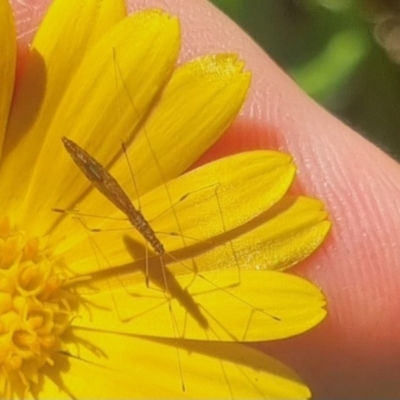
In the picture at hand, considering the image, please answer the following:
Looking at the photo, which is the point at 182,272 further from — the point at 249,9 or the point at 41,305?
the point at 249,9

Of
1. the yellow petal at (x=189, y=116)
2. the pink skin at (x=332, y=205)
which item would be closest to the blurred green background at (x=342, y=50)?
the pink skin at (x=332, y=205)

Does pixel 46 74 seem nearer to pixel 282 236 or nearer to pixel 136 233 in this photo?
pixel 136 233

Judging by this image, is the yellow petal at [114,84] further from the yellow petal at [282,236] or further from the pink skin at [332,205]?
the pink skin at [332,205]

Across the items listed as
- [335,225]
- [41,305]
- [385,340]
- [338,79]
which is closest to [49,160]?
[41,305]

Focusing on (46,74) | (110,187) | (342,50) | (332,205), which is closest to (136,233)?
(110,187)

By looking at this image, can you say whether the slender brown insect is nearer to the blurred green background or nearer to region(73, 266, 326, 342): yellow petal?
region(73, 266, 326, 342): yellow petal
